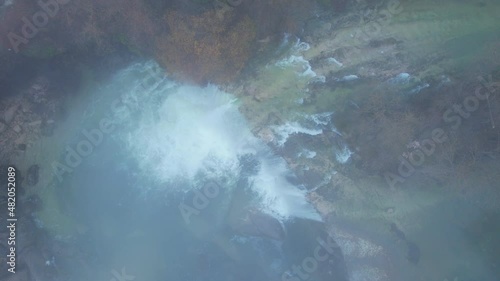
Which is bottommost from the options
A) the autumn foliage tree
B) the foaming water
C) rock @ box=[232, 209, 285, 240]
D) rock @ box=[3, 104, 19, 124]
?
rock @ box=[232, 209, 285, 240]

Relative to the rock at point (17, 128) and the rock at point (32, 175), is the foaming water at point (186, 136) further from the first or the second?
the rock at point (17, 128)

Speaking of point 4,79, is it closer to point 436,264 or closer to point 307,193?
point 307,193

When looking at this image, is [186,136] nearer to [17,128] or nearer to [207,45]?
[207,45]

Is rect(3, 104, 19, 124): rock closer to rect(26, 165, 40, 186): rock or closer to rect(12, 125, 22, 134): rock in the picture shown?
rect(12, 125, 22, 134): rock

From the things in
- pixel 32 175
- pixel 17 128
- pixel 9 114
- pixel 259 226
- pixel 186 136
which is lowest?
pixel 259 226

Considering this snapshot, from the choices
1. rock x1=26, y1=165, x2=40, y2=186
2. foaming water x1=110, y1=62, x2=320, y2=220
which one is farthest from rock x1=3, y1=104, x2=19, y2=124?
foaming water x1=110, y1=62, x2=320, y2=220

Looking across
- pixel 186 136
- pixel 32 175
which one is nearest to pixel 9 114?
pixel 32 175

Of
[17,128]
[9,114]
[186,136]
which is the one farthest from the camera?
[186,136]

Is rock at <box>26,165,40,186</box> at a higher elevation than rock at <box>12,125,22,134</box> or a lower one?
lower

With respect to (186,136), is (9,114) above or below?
above
